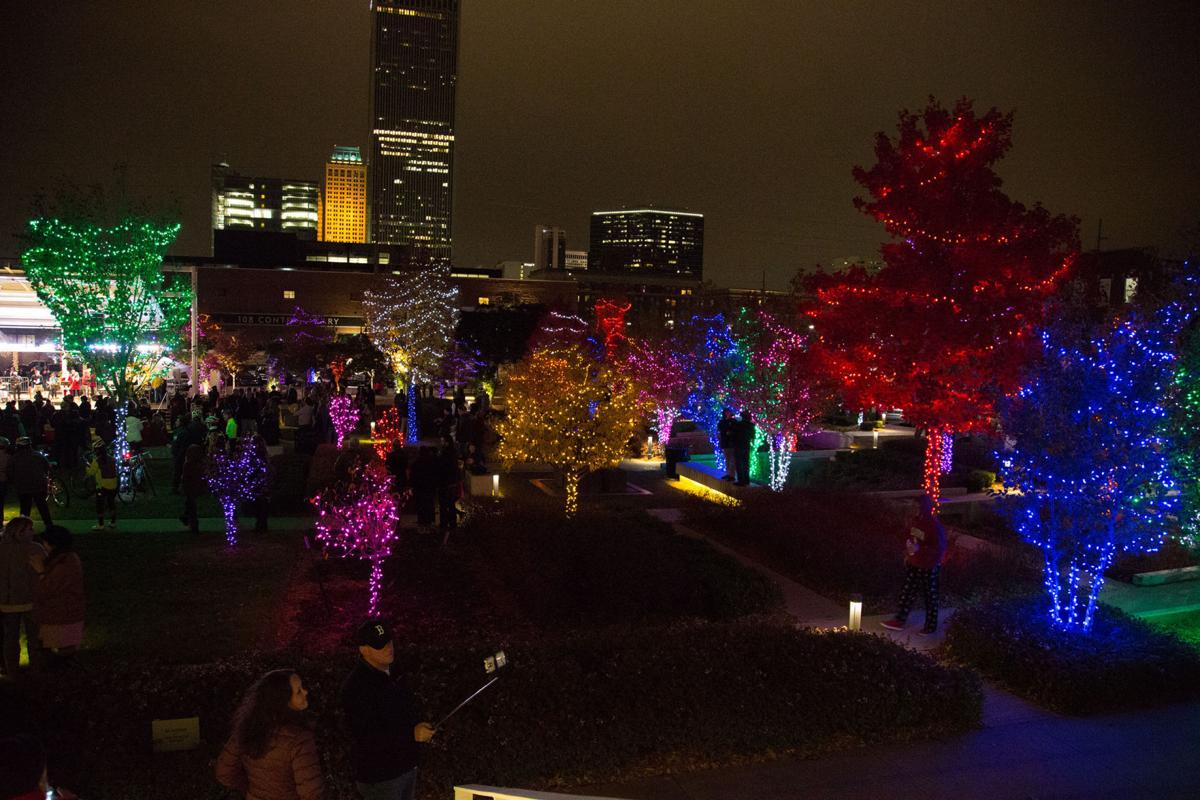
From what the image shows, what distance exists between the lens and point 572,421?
15633 mm

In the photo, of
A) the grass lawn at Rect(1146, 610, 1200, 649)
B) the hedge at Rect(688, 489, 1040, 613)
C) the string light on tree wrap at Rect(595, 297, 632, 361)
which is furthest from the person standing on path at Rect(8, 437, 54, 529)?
the string light on tree wrap at Rect(595, 297, 632, 361)

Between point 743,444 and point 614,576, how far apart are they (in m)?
9.60

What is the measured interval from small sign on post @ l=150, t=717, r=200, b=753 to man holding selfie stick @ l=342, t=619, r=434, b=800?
1852 mm

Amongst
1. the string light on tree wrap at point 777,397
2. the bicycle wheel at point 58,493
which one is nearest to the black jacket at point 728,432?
the string light on tree wrap at point 777,397

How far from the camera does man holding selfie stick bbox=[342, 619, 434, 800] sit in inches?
157

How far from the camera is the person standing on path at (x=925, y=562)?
908 centimetres

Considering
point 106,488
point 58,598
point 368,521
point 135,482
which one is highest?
point 368,521

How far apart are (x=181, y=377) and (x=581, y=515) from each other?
3523cm

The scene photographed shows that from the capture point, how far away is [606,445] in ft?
51.6

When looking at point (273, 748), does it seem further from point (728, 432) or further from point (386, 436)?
point (728, 432)

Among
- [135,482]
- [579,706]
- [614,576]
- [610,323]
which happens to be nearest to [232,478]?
[135,482]

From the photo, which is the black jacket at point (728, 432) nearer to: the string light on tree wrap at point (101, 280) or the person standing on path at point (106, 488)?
the person standing on path at point (106, 488)

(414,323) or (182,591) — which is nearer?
(182,591)

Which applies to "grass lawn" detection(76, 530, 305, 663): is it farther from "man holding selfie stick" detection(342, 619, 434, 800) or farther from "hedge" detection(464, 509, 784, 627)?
"man holding selfie stick" detection(342, 619, 434, 800)
